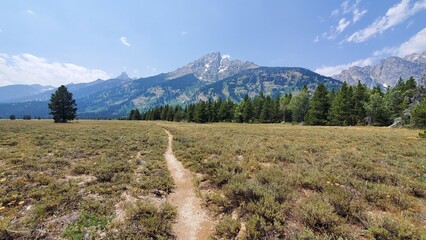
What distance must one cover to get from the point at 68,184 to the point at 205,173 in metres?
6.29

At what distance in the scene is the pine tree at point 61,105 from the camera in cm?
5797

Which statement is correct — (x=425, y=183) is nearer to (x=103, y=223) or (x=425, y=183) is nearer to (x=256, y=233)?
(x=256, y=233)

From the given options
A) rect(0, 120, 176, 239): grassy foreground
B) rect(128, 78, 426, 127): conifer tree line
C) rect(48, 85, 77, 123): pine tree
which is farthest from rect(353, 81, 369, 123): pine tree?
rect(48, 85, 77, 123): pine tree

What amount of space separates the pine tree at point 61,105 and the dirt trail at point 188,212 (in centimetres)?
6206

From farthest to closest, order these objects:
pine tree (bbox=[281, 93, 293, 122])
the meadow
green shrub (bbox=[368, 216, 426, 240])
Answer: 1. pine tree (bbox=[281, 93, 293, 122])
2. the meadow
3. green shrub (bbox=[368, 216, 426, 240])

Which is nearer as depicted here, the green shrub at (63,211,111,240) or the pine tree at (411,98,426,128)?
the green shrub at (63,211,111,240)

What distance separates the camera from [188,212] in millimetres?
7109

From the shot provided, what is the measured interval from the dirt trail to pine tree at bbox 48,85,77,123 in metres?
62.1

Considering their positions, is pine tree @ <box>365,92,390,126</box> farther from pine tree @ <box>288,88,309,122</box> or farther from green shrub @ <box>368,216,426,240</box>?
green shrub @ <box>368,216,426,240</box>

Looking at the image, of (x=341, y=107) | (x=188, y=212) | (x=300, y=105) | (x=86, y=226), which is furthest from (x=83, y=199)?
(x=300, y=105)

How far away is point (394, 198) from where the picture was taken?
7.26 metres

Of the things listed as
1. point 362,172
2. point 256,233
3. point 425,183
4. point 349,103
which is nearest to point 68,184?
point 256,233

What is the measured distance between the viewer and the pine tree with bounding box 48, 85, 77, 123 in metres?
58.0

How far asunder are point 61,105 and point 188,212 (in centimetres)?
6844
